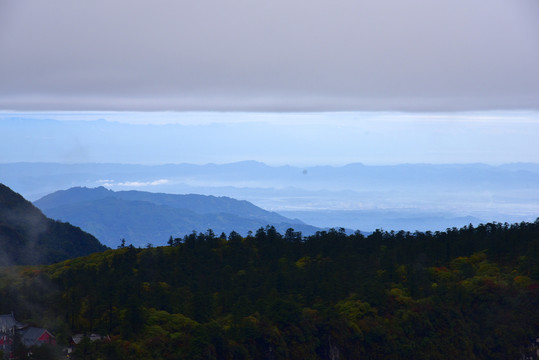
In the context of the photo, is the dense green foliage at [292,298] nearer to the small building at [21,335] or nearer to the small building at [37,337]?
the small building at [37,337]

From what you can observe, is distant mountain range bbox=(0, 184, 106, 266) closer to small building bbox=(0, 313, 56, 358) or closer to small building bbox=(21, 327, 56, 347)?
small building bbox=(0, 313, 56, 358)

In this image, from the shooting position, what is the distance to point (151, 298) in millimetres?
58312

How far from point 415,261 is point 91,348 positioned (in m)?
40.0

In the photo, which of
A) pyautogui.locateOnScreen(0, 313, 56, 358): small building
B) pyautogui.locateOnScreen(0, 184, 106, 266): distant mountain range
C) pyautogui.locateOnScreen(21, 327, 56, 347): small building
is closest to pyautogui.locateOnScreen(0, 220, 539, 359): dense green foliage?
pyautogui.locateOnScreen(21, 327, 56, 347): small building

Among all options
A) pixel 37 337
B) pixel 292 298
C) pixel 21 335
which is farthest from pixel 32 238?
pixel 37 337

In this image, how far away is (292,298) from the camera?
60688mm

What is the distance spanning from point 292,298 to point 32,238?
3043 inches

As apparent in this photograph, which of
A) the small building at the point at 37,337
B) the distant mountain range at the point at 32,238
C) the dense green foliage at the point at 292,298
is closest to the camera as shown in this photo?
the small building at the point at 37,337

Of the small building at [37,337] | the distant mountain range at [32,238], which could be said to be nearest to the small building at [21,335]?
the small building at [37,337]

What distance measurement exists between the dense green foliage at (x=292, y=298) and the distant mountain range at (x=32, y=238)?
4003cm

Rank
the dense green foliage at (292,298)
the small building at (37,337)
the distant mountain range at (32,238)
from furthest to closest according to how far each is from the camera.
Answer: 1. the distant mountain range at (32,238)
2. the dense green foliage at (292,298)
3. the small building at (37,337)

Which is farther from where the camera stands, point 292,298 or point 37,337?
point 292,298

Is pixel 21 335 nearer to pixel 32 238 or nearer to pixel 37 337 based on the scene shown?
pixel 37 337

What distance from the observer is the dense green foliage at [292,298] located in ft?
171
